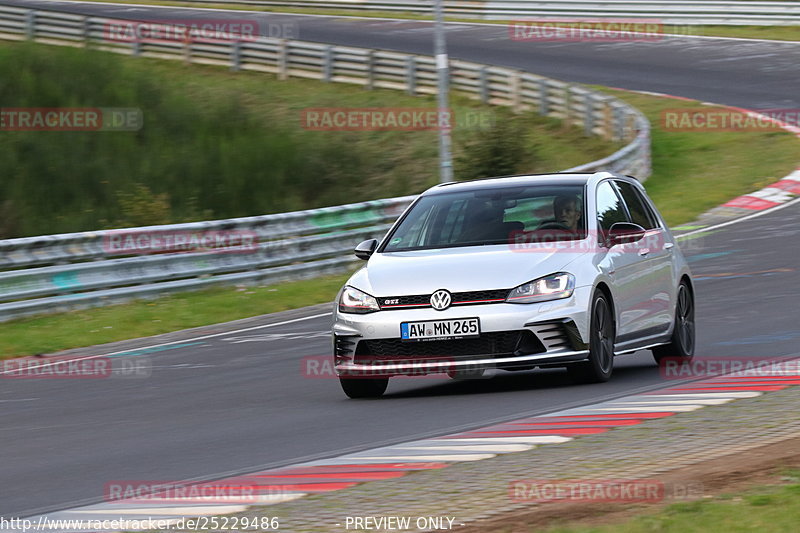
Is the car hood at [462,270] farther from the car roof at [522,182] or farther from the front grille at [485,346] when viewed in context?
the car roof at [522,182]

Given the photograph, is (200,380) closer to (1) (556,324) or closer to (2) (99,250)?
(1) (556,324)

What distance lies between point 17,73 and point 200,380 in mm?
23240

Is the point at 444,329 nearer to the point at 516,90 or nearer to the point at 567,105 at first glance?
the point at 567,105

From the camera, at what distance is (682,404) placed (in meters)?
9.03

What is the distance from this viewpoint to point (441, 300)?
1006 cm

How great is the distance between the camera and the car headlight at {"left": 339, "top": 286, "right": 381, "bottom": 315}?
10.3 metres

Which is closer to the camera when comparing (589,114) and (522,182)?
(522,182)

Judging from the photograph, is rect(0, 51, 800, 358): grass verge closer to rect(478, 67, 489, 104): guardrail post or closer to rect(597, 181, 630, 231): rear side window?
rect(478, 67, 489, 104): guardrail post

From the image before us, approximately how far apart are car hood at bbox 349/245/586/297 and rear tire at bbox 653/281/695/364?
1.72 m

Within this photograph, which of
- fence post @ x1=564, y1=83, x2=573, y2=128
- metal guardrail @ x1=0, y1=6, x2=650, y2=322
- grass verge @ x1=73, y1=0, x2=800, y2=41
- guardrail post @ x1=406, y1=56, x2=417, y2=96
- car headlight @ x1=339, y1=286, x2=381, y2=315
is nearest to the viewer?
car headlight @ x1=339, y1=286, x2=381, y2=315

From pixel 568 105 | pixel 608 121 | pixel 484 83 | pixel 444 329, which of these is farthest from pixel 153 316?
pixel 484 83

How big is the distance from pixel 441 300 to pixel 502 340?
506mm

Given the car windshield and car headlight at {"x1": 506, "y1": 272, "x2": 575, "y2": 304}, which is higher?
the car windshield

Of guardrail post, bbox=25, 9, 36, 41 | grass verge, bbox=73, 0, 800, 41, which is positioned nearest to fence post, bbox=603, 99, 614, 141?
grass verge, bbox=73, 0, 800, 41
